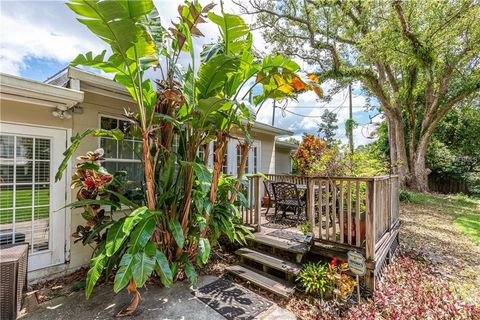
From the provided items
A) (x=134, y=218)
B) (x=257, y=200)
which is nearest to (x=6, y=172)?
(x=134, y=218)

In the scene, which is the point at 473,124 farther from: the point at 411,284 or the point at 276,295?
the point at 276,295

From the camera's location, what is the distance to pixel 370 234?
131 inches

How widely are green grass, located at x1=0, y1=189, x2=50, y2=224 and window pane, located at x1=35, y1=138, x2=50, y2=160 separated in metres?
0.55

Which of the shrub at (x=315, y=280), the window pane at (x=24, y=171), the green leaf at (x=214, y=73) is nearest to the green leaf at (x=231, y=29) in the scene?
the green leaf at (x=214, y=73)

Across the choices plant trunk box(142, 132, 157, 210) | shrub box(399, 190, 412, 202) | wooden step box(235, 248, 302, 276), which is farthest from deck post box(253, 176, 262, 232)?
shrub box(399, 190, 412, 202)

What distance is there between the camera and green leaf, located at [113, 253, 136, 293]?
2.51 m

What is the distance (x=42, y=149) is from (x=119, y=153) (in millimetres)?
1201

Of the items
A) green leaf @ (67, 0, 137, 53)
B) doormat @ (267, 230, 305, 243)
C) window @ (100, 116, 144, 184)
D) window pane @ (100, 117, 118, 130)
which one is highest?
green leaf @ (67, 0, 137, 53)

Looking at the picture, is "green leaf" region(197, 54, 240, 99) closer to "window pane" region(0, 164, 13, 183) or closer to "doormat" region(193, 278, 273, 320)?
"doormat" region(193, 278, 273, 320)

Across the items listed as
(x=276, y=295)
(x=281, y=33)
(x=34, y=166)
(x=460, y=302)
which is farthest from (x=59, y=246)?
(x=281, y=33)

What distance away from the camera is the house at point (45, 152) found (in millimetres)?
3500

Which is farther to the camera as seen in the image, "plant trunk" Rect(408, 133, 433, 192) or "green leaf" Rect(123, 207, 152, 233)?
"plant trunk" Rect(408, 133, 433, 192)

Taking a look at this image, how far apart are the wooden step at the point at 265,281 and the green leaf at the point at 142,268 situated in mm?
1642

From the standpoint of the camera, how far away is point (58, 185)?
158 inches
